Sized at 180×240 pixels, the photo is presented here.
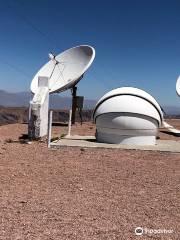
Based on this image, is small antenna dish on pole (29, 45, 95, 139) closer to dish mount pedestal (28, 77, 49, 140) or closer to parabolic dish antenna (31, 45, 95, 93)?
parabolic dish antenna (31, 45, 95, 93)

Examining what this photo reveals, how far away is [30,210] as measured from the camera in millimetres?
7418

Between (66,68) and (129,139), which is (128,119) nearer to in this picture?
(129,139)

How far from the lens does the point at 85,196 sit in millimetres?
8711

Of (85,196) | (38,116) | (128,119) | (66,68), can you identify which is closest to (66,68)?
(66,68)

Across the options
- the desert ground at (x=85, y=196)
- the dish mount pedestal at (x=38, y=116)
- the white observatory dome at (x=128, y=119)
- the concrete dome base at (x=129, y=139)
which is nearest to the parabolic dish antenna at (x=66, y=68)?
the dish mount pedestal at (x=38, y=116)

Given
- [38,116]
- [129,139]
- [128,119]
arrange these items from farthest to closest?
[38,116] → [129,139] → [128,119]

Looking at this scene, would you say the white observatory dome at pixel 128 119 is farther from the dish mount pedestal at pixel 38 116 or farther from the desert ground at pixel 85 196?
the desert ground at pixel 85 196

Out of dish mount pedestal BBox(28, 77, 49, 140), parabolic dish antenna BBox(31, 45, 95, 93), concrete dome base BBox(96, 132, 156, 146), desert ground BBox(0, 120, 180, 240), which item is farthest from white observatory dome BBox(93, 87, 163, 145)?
parabolic dish antenna BBox(31, 45, 95, 93)

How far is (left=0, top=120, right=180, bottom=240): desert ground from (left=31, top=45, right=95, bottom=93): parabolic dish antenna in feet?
43.6

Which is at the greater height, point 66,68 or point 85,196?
point 66,68

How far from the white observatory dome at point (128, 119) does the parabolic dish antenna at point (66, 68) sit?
8.73 meters

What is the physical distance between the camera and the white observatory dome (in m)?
18.2

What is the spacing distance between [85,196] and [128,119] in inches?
380

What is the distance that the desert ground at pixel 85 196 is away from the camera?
6535 millimetres
